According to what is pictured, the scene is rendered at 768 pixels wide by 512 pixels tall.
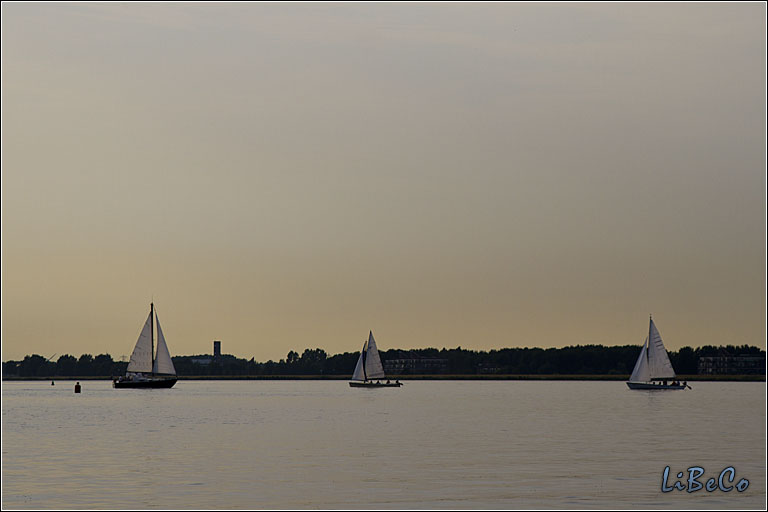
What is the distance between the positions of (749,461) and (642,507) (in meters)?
19.0

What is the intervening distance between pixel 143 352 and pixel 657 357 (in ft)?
258

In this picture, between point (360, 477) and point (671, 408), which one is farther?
point (671, 408)

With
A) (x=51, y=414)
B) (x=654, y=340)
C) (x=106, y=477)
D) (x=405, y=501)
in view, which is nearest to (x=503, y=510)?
(x=405, y=501)

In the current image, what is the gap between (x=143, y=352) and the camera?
614 feet

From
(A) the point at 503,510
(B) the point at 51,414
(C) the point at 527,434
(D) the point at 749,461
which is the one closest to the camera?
(A) the point at 503,510

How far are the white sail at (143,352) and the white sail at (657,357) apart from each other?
76751 millimetres

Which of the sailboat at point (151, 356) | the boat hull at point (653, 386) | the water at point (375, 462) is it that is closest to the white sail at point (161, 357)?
the sailboat at point (151, 356)

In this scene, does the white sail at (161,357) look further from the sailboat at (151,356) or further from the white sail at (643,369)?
the white sail at (643,369)

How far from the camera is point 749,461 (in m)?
55.8

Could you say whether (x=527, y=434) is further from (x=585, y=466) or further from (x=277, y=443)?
(x=585, y=466)

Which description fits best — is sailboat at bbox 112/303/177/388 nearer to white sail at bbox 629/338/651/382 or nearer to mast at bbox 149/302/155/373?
mast at bbox 149/302/155/373

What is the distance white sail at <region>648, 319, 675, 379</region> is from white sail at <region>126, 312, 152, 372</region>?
7675 centimetres

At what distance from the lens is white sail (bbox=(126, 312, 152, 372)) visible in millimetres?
186500

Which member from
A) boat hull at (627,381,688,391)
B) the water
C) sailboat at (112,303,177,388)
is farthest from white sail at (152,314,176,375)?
the water
